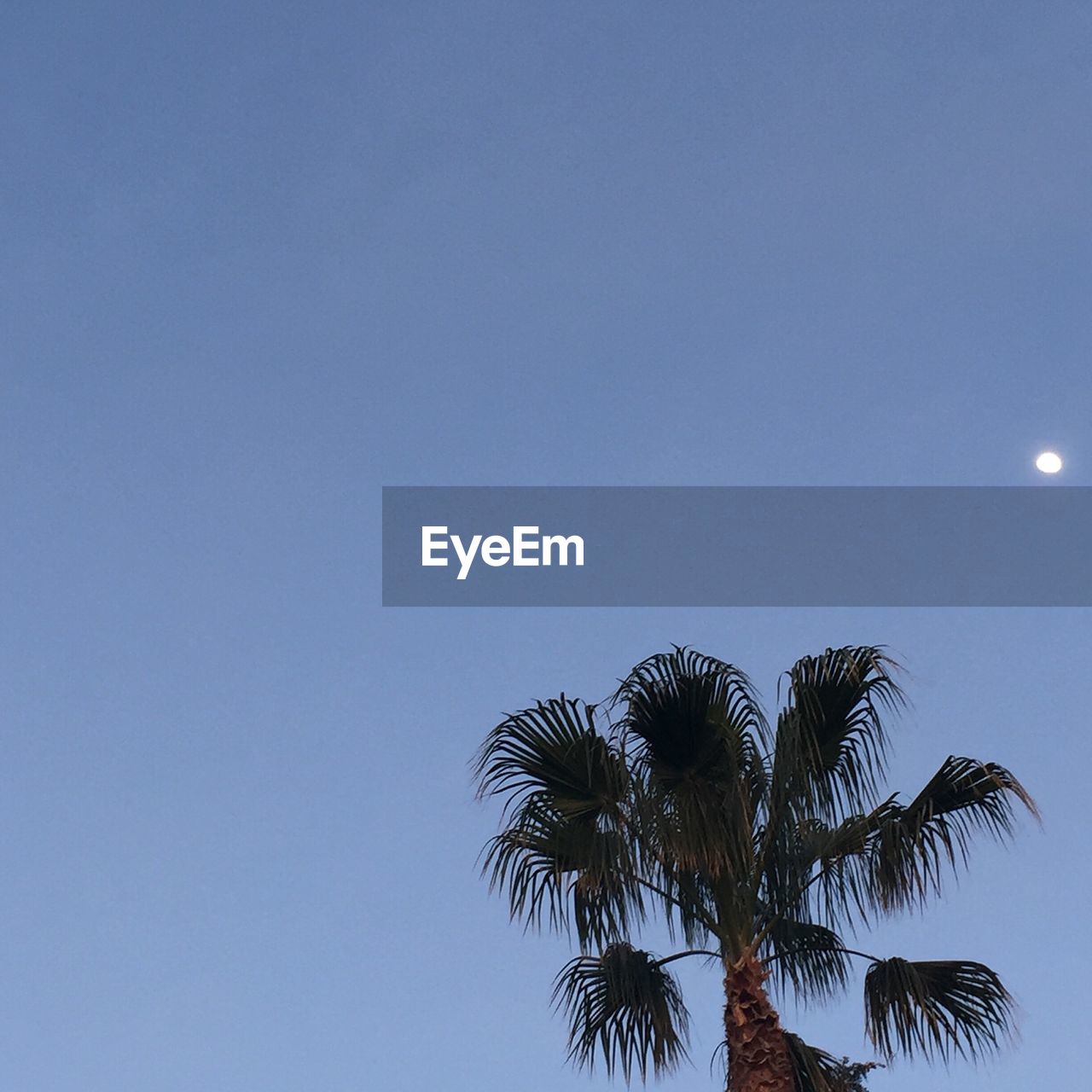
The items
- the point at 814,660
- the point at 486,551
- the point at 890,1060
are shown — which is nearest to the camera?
the point at 890,1060

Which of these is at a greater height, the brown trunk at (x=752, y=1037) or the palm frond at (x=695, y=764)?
the palm frond at (x=695, y=764)

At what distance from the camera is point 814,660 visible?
1288 cm

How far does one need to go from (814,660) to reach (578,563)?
31.7 ft

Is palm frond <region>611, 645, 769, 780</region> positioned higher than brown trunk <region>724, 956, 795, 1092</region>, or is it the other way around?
palm frond <region>611, 645, 769, 780</region>

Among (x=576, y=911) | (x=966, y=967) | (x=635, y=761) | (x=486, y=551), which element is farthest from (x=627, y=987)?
(x=486, y=551)

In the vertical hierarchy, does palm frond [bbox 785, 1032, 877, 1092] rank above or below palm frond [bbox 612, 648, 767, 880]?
below

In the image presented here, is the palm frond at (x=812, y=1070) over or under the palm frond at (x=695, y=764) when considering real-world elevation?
under

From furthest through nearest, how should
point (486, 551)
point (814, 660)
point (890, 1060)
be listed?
point (486, 551), point (814, 660), point (890, 1060)

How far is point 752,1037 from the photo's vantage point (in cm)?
1160

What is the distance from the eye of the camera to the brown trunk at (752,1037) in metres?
11.5

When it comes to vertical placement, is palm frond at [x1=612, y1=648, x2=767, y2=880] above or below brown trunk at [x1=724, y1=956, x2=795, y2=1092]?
above

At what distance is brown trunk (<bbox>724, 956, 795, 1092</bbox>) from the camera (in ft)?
37.8

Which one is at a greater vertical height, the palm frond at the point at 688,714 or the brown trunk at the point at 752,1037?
the palm frond at the point at 688,714

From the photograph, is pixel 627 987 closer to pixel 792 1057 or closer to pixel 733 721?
pixel 792 1057
